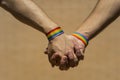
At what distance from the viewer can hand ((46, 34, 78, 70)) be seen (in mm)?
1134

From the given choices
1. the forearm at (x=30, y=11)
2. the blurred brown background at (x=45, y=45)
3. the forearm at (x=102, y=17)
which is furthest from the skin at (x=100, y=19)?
the blurred brown background at (x=45, y=45)

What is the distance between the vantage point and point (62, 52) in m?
1.14

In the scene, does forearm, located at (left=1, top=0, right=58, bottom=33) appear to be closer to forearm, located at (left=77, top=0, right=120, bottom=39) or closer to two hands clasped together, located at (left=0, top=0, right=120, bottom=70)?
two hands clasped together, located at (left=0, top=0, right=120, bottom=70)

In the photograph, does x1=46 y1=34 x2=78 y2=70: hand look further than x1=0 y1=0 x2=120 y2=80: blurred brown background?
No

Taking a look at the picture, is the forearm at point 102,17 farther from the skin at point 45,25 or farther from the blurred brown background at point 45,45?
the blurred brown background at point 45,45

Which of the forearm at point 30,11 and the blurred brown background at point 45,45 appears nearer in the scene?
the forearm at point 30,11

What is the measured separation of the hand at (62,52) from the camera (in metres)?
1.13

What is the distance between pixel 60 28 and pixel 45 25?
55mm

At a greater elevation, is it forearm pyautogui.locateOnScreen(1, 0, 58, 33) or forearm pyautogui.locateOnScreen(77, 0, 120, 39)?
forearm pyautogui.locateOnScreen(1, 0, 58, 33)

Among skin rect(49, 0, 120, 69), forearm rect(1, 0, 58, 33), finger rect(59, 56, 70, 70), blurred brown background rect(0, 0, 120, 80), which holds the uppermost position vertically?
forearm rect(1, 0, 58, 33)

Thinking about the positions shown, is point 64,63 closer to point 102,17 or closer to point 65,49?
point 65,49

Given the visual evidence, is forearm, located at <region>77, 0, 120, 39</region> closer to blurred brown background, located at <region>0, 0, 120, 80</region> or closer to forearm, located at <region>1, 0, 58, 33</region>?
forearm, located at <region>1, 0, 58, 33</region>

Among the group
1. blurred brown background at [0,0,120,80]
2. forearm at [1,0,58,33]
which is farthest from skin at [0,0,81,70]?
blurred brown background at [0,0,120,80]

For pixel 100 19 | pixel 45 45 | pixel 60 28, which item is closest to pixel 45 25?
pixel 60 28
